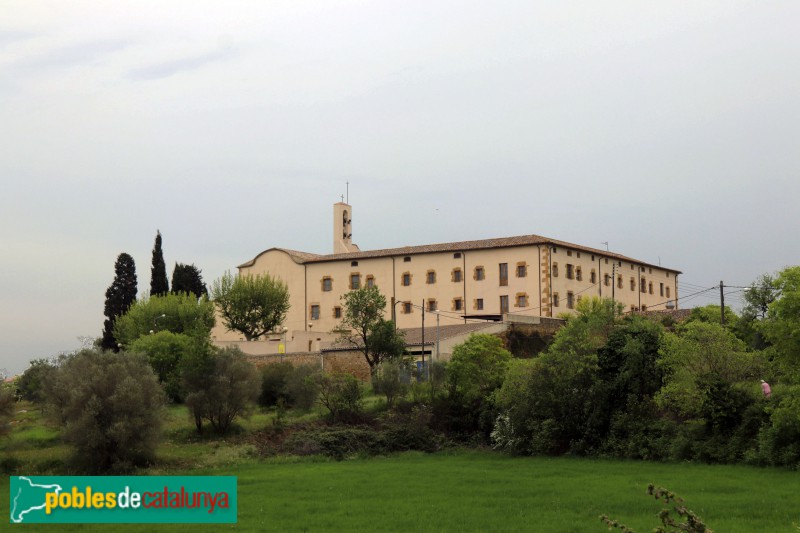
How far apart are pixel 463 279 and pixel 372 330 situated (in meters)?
19.1

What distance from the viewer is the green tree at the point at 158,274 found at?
79.3 meters

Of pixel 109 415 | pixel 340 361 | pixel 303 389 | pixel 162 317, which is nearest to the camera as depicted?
pixel 109 415

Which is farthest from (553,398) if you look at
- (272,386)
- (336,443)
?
(272,386)

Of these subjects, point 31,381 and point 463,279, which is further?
point 463,279

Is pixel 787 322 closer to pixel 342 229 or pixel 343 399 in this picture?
pixel 343 399

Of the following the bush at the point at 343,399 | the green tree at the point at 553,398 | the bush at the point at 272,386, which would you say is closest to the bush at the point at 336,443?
the bush at the point at 343,399

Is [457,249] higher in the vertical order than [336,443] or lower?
higher

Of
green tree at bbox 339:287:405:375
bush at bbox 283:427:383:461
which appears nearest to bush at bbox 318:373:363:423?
bush at bbox 283:427:383:461

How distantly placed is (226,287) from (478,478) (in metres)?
47.5

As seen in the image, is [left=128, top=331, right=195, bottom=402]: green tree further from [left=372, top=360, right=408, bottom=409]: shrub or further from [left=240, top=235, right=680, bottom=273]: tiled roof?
[left=240, top=235, right=680, bottom=273]: tiled roof

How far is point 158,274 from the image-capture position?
80250 mm

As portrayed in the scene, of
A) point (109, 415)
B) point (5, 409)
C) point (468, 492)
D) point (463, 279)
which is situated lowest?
point (468, 492)

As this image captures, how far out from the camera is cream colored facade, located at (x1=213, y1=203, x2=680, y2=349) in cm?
6600

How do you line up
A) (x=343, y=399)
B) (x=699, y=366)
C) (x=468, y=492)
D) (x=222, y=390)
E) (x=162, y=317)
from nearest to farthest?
(x=468, y=492), (x=699, y=366), (x=222, y=390), (x=343, y=399), (x=162, y=317)
